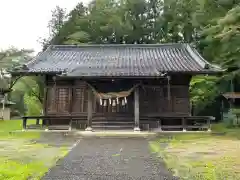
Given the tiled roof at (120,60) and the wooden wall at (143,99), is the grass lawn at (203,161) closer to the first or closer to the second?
the tiled roof at (120,60)

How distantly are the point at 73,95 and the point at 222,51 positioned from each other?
43.8 ft

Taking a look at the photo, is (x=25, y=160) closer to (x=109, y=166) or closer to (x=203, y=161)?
(x=109, y=166)

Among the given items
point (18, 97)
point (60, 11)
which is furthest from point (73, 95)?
point (18, 97)

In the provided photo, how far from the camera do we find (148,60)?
1995cm

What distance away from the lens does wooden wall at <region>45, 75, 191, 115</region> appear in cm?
1767

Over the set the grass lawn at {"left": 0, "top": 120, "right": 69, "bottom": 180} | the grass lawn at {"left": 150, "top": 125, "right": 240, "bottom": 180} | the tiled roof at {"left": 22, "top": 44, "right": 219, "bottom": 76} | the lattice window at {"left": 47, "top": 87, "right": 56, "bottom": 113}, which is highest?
the tiled roof at {"left": 22, "top": 44, "right": 219, "bottom": 76}

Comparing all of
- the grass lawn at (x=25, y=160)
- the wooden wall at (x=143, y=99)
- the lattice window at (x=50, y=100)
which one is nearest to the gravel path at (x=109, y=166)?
the grass lawn at (x=25, y=160)

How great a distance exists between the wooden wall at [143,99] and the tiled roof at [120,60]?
1.00 meters

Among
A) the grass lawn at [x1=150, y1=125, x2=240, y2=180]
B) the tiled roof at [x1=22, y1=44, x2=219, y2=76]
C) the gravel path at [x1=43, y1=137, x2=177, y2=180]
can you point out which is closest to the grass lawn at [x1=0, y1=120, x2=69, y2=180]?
the gravel path at [x1=43, y1=137, x2=177, y2=180]

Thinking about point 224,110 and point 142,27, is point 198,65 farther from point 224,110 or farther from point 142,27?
point 142,27

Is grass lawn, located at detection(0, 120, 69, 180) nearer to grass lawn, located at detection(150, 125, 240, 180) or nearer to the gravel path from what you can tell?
the gravel path

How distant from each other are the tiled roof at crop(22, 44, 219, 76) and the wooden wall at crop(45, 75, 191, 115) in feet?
3.27

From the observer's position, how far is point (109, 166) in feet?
24.7

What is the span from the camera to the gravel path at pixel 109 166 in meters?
6.44
